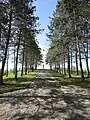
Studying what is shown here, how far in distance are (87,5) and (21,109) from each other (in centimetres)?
1169

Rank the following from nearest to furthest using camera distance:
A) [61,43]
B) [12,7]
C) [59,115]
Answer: [59,115]
[12,7]
[61,43]

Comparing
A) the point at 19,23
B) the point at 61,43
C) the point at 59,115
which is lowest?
the point at 59,115

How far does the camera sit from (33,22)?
3722cm

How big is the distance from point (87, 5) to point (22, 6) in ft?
37.8

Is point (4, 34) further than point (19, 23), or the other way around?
point (19, 23)

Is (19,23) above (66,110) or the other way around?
above

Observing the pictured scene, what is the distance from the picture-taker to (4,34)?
92.5 feet

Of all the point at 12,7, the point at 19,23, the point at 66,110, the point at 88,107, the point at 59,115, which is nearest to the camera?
the point at 59,115

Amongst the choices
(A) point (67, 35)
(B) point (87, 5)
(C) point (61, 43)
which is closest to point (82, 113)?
(B) point (87, 5)

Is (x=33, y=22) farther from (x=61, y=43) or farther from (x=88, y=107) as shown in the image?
(x=88, y=107)

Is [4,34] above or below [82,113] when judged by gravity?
above

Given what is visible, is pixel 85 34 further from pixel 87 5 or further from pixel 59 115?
pixel 59 115

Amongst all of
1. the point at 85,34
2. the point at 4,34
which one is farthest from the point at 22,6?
the point at 85,34

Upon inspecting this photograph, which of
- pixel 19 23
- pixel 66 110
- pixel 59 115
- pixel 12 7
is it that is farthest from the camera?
pixel 19 23
